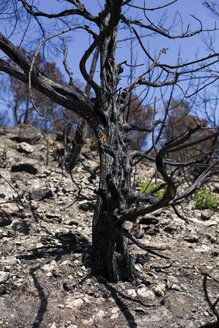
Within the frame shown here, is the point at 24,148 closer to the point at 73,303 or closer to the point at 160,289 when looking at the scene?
the point at 73,303

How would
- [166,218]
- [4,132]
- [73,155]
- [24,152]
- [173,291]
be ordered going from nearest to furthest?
1. [173,291]
2. [166,218]
3. [73,155]
4. [24,152]
5. [4,132]

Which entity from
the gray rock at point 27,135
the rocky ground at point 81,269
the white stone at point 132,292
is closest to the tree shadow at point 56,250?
the rocky ground at point 81,269

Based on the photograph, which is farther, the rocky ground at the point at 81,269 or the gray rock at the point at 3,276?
the gray rock at the point at 3,276

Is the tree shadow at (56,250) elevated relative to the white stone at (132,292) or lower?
elevated

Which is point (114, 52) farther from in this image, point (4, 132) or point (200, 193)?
point (4, 132)

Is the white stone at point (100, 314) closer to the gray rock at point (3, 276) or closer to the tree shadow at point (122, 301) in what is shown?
the tree shadow at point (122, 301)

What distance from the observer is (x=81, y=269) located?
10.6ft

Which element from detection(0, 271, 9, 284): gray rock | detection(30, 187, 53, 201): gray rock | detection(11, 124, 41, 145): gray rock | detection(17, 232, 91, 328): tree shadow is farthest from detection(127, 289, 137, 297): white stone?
detection(11, 124, 41, 145): gray rock

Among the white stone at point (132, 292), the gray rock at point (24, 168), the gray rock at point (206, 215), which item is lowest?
the white stone at point (132, 292)

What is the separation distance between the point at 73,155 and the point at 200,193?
9.69 feet

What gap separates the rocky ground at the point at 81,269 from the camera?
8.50 ft

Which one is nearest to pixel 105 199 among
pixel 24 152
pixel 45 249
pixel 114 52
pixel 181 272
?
pixel 45 249

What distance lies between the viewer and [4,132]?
332 inches

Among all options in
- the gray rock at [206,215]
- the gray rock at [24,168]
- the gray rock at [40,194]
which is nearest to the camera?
the gray rock at [40,194]
